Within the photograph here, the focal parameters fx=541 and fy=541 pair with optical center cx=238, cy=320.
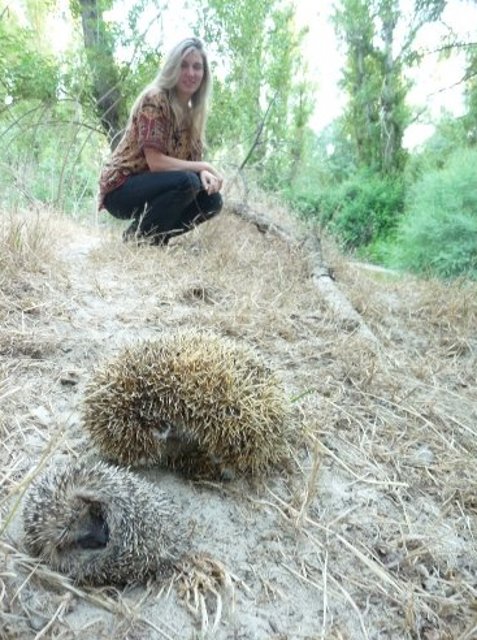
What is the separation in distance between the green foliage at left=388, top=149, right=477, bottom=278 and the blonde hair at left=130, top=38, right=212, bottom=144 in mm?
2702

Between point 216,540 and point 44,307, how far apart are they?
190 centimetres

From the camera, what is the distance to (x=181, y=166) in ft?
15.1

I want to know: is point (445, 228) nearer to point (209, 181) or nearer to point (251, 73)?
point (209, 181)

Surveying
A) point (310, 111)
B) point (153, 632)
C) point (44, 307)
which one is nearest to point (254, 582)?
point (153, 632)

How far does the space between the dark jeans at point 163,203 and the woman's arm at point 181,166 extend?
0.04 metres

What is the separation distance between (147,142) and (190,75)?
0.68 m

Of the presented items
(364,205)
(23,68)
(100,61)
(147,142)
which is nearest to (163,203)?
(147,142)

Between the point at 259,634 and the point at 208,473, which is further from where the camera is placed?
the point at 208,473

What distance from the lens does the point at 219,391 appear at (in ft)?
6.56

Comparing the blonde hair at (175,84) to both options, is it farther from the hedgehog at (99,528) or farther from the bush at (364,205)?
the bush at (364,205)

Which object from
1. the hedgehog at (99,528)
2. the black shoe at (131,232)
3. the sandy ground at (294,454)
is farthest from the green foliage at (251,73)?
the hedgehog at (99,528)

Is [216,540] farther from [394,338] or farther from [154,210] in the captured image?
[154,210]

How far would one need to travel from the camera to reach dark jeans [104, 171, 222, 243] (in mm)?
4625

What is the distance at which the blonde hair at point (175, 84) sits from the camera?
14.7 ft
